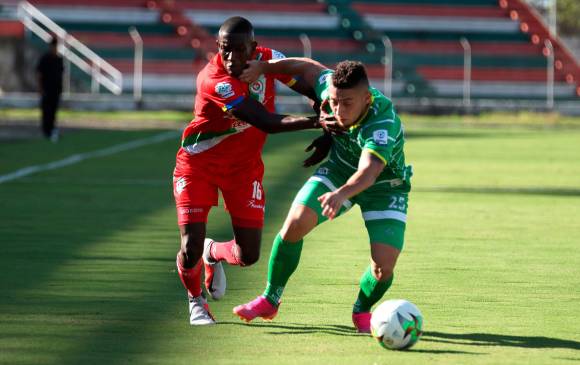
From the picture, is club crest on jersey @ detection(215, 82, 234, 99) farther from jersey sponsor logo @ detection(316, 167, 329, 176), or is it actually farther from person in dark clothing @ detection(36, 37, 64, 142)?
person in dark clothing @ detection(36, 37, 64, 142)

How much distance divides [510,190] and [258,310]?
10324 millimetres

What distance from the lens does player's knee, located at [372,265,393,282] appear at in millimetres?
7031

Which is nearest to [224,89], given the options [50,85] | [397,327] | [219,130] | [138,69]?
[219,130]

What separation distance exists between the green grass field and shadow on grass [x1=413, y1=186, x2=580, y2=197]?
26 millimetres

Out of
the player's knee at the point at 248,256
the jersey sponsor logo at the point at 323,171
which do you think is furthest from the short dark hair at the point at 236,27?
the player's knee at the point at 248,256

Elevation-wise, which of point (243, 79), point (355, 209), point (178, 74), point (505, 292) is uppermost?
point (243, 79)

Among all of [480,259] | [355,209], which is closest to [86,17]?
[355,209]

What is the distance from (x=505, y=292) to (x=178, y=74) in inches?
1279

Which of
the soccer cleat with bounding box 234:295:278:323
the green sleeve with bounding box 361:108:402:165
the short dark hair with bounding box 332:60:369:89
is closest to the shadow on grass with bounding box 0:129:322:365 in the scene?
the soccer cleat with bounding box 234:295:278:323

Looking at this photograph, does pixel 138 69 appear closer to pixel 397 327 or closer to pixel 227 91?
pixel 227 91

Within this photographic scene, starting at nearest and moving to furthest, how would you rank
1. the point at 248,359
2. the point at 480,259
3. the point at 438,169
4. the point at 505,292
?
the point at 248,359 → the point at 505,292 → the point at 480,259 → the point at 438,169

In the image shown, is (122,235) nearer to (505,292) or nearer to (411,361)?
(505,292)

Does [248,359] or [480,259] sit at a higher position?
[248,359]

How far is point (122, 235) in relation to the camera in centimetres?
1166
